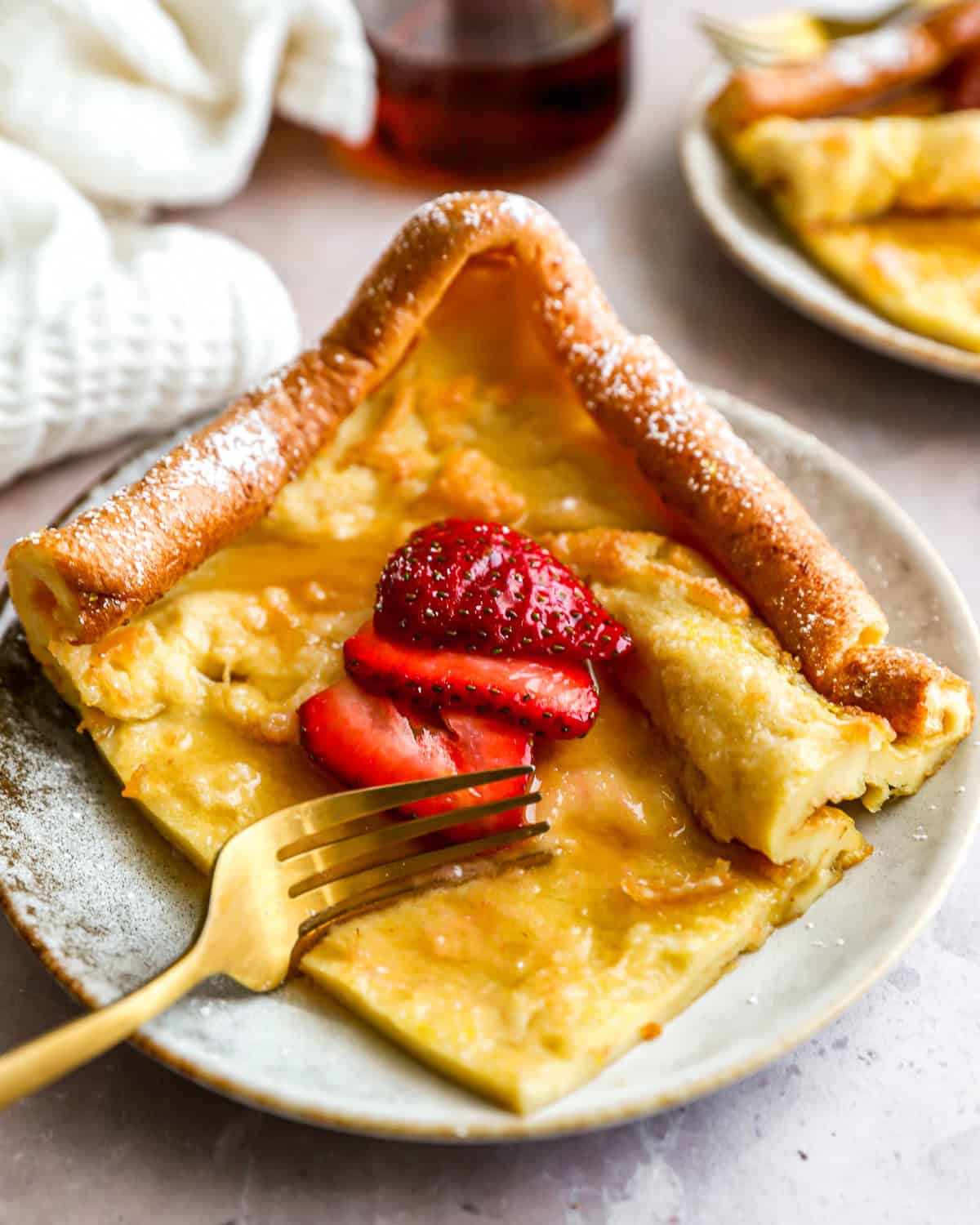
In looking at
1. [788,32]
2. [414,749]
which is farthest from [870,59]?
[414,749]

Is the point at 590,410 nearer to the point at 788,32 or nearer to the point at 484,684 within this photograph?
the point at 484,684

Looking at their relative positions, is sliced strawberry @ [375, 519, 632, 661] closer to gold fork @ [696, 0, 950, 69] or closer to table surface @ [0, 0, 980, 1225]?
table surface @ [0, 0, 980, 1225]

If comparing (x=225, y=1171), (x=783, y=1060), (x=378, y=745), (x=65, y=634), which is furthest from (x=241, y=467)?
(x=783, y=1060)

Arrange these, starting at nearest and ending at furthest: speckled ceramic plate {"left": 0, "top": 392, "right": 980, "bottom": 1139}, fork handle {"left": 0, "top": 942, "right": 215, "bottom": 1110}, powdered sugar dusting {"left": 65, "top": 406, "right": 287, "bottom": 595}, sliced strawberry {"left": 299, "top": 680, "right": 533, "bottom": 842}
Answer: fork handle {"left": 0, "top": 942, "right": 215, "bottom": 1110} → speckled ceramic plate {"left": 0, "top": 392, "right": 980, "bottom": 1139} → sliced strawberry {"left": 299, "top": 680, "right": 533, "bottom": 842} → powdered sugar dusting {"left": 65, "top": 406, "right": 287, "bottom": 595}

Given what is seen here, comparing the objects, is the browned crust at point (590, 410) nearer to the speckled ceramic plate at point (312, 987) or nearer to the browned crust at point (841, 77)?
the speckled ceramic plate at point (312, 987)

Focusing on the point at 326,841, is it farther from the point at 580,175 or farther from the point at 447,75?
the point at 580,175

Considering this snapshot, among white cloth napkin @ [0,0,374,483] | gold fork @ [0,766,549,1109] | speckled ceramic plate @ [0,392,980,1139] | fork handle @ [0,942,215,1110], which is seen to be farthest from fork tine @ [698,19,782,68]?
fork handle @ [0,942,215,1110]
